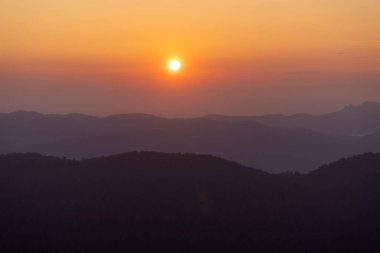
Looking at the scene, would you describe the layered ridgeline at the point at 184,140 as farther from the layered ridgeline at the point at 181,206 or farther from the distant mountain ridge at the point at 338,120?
the layered ridgeline at the point at 181,206

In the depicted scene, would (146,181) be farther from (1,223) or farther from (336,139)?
(336,139)

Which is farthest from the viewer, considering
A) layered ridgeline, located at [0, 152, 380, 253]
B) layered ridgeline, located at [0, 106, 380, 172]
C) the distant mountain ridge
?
the distant mountain ridge

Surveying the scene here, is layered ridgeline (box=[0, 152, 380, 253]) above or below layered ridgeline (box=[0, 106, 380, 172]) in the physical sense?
below

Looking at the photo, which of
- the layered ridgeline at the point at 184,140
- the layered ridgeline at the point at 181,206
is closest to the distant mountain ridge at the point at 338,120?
the layered ridgeline at the point at 184,140

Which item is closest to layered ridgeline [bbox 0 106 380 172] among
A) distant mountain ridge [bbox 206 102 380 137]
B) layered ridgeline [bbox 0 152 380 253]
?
distant mountain ridge [bbox 206 102 380 137]

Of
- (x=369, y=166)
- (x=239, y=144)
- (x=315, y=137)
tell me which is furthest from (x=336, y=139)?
(x=369, y=166)

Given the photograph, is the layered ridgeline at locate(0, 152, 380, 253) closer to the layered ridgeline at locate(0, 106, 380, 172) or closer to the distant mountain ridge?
the layered ridgeline at locate(0, 106, 380, 172)
